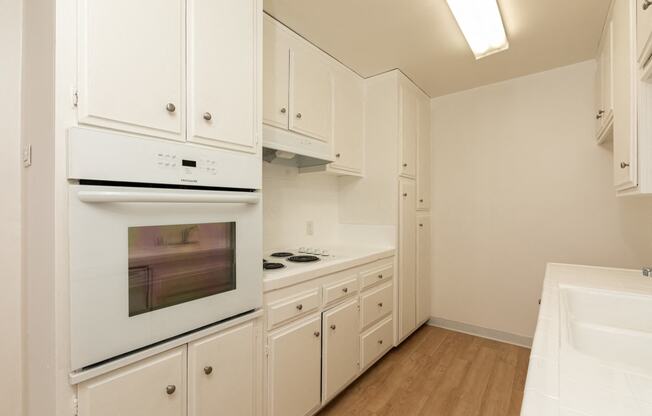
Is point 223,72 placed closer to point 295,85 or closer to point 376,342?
point 295,85

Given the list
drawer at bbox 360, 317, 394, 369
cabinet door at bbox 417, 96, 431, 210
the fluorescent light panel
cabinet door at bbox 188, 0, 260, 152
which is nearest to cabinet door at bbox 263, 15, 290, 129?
cabinet door at bbox 188, 0, 260, 152

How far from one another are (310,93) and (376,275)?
4.69 ft

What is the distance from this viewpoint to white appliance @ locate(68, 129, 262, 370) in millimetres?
857

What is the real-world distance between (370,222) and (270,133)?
1.30 m

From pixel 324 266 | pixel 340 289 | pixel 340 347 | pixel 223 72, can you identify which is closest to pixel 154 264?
pixel 223 72

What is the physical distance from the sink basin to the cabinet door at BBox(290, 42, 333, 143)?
5.58 ft

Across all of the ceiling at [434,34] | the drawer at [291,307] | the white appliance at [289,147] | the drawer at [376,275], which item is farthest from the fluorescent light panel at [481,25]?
the drawer at [291,307]

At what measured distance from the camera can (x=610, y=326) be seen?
1108 mm

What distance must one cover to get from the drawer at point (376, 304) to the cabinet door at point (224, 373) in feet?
3.19

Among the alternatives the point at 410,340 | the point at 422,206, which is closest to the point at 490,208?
the point at 422,206

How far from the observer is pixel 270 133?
1686mm

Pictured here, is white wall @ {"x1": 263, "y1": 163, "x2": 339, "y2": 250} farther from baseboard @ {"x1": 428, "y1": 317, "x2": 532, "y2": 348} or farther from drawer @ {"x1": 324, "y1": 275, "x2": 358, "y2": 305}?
baseboard @ {"x1": 428, "y1": 317, "x2": 532, "y2": 348}

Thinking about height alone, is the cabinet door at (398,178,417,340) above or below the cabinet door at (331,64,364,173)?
below

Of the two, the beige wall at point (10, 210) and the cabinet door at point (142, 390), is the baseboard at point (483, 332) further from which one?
the beige wall at point (10, 210)
